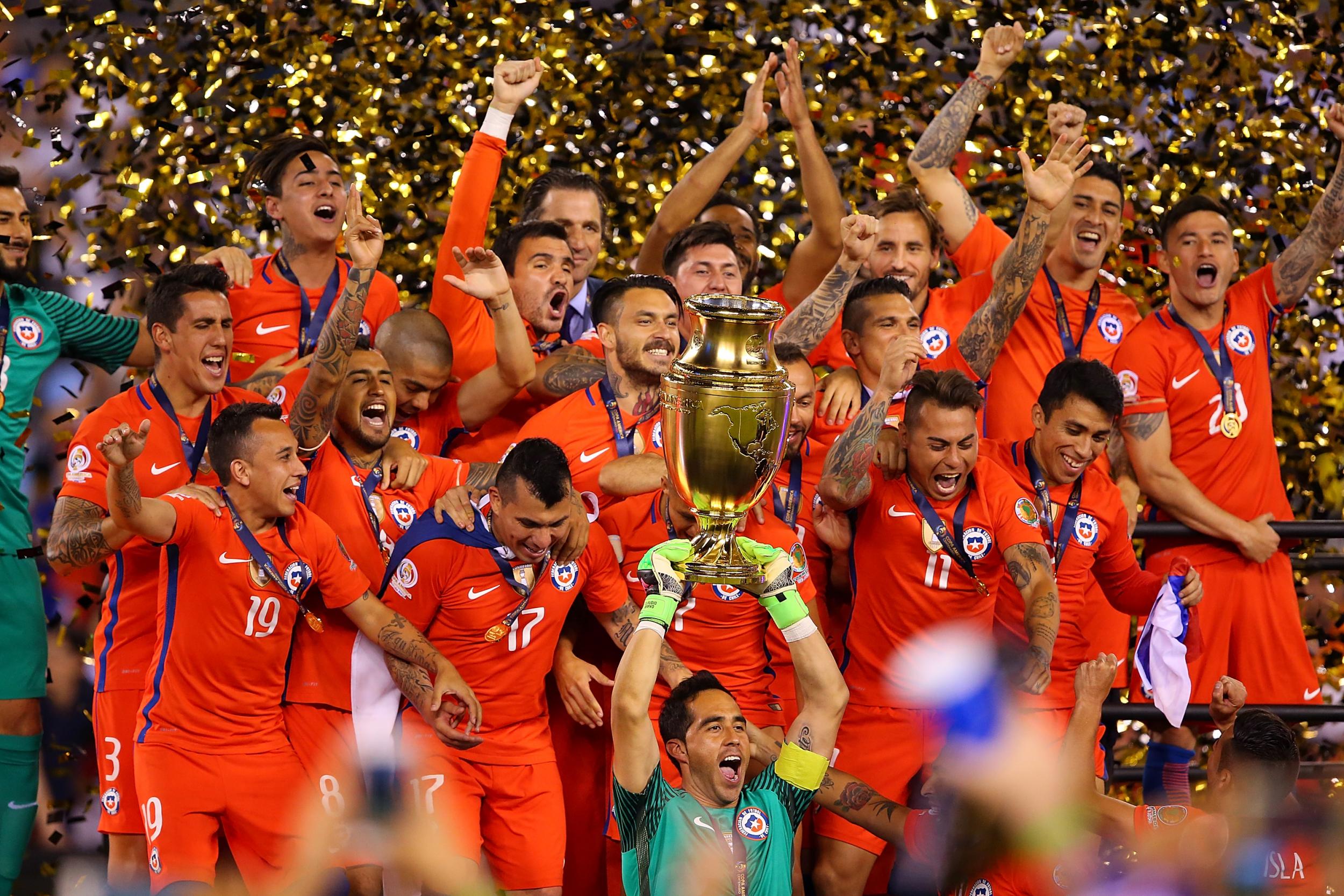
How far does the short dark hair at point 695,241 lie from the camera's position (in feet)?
16.9

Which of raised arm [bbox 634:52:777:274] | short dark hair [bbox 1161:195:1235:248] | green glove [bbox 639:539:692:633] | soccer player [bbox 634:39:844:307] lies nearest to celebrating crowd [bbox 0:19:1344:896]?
short dark hair [bbox 1161:195:1235:248]

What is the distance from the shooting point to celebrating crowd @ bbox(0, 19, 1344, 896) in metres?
4.20

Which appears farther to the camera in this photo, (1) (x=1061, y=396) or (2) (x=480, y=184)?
(2) (x=480, y=184)

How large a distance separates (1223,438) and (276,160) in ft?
10.9

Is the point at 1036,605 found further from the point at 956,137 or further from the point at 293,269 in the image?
the point at 293,269

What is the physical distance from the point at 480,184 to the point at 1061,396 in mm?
2002

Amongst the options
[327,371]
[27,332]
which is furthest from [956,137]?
[27,332]

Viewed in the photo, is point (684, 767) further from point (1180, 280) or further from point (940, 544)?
point (1180, 280)

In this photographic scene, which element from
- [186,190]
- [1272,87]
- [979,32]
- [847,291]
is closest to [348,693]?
[847,291]

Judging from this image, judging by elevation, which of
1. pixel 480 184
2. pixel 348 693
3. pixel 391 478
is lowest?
pixel 348 693

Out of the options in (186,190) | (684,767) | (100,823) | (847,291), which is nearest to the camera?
(684,767)

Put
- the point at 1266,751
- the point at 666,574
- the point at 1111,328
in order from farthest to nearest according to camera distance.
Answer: the point at 1111,328 → the point at 1266,751 → the point at 666,574

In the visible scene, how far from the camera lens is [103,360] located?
5.16 metres

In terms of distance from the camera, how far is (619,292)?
15.8 feet
